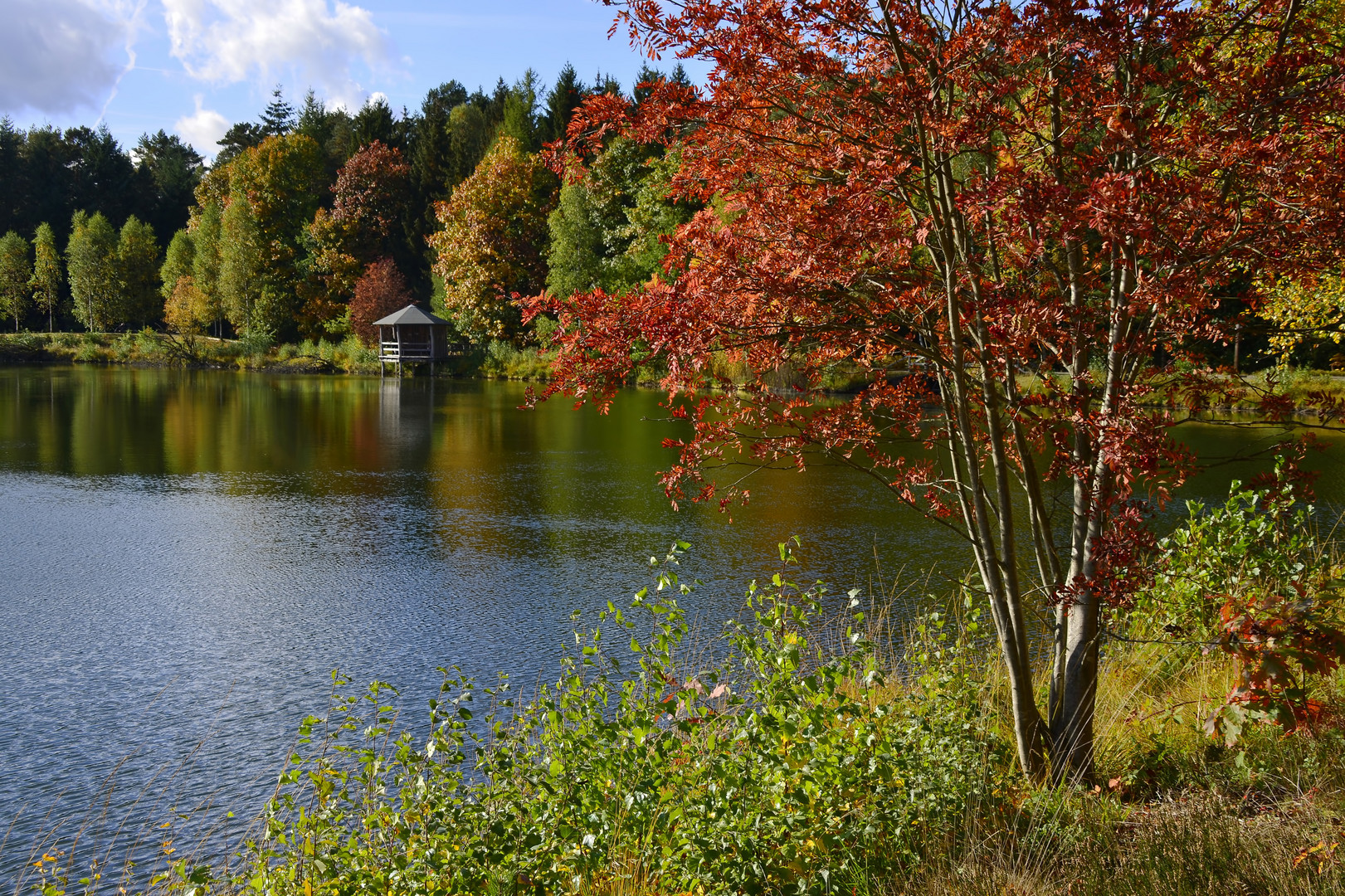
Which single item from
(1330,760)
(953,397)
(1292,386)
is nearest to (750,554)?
(953,397)

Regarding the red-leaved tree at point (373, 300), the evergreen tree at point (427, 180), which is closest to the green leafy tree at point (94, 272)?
the evergreen tree at point (427, 180)

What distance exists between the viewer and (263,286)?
155ft

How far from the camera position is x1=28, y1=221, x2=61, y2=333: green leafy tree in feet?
177

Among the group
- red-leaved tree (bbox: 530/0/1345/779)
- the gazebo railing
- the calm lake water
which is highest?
A: the gazebo railing

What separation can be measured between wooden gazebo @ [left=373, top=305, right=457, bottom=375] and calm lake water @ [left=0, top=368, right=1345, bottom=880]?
65.8 feet

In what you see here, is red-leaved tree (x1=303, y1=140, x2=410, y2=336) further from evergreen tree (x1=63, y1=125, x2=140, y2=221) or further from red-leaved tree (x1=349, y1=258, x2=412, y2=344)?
evergreen tree (x1=63, y1=125, x2=140, y2=221)

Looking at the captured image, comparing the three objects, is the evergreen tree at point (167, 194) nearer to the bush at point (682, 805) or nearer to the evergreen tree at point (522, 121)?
the evergreen tree at point (522, 121)

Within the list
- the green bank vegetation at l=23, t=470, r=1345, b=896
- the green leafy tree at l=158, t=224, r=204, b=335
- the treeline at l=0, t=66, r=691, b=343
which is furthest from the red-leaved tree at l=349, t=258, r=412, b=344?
the green bank vegetation at l=23, t=470, r=1345, b=896

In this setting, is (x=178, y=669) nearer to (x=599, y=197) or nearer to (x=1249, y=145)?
(x=1249, y=145)

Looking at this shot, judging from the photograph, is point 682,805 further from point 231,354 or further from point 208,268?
point 208,268

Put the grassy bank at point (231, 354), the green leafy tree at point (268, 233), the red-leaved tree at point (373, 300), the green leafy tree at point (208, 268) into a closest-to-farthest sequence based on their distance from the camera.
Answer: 1. the grassy bank at point (231, 354)
2. the red-leaved tree at point (373, 300)
3. the green leafy tree at point (268, 233)
4. the green leafy tree at point (208, 268)

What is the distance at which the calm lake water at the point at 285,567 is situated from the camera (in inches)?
226

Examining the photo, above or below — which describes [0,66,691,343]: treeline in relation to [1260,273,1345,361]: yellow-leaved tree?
above

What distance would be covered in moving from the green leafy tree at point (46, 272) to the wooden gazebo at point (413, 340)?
2411 cm
